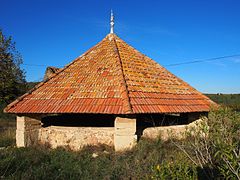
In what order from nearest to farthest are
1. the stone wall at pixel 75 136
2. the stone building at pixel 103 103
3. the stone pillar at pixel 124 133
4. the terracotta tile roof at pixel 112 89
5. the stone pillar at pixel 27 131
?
the stone pillar at pixel 124 133 < the stone building at pixel 103 103 < the terracotta tile roof at pixel 112 89 < the stone wall at pixel 75 136 < the stone pillar at pixel 27 131

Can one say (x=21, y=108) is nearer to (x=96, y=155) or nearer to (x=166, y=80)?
(x=96, y=155)

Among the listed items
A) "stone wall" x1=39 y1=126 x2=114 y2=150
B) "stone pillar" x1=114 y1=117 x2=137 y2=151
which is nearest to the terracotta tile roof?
"stone pillar" x1=114 y1=117 x2=137 y2=151

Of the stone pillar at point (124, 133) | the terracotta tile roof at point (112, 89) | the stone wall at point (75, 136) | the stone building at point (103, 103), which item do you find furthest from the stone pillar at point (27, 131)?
the stone pillar at point (124, 133)

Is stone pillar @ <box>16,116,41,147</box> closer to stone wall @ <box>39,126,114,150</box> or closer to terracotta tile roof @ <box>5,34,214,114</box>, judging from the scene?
stone wall @ <box>39,126,114,150</box>

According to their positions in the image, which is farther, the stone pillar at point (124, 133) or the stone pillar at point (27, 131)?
the stone pillar at point (27, 131)

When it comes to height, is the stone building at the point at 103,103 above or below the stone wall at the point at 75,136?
above

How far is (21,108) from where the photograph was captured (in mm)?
9109

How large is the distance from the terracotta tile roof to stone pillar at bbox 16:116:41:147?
51cm

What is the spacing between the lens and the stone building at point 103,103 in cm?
820

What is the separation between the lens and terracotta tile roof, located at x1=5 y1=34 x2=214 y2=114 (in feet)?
27.7

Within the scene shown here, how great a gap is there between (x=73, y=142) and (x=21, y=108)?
218cm

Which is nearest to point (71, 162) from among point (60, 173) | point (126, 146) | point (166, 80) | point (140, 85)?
point (60, 173)

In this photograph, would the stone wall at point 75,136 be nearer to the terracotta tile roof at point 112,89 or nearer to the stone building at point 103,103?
the stone building at point 103,103

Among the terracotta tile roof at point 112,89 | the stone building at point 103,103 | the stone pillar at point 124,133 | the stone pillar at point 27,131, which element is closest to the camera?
the stone pillar at point 124,133
